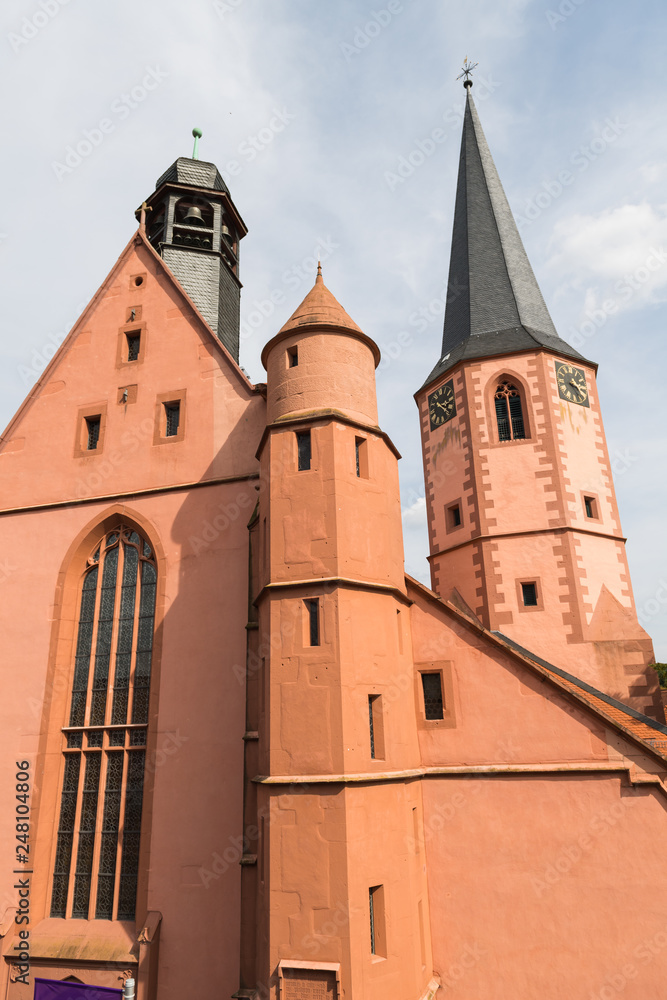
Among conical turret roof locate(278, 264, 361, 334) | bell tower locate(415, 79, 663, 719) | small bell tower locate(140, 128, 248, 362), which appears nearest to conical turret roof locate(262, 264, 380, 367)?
conical turret roof locate(278, 264, 361, 334)

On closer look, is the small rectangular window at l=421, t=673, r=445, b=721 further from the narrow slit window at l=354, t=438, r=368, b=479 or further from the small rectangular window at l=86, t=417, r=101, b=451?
the small rectangular window at l=86, t=417, r=101, b=451

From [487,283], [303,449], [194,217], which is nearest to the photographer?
[303,449]

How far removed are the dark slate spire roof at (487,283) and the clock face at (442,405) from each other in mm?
557

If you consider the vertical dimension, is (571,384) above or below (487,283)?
below

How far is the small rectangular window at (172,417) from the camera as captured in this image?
1301 centimetres

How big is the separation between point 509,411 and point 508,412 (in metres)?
0.04

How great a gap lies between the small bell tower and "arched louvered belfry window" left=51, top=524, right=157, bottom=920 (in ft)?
22.2

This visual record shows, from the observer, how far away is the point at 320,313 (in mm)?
11594

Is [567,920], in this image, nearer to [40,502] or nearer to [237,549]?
[237,549]

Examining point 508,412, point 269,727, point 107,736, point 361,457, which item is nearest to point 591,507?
point 508,412

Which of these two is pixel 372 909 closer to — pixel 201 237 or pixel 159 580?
pixel 159 580

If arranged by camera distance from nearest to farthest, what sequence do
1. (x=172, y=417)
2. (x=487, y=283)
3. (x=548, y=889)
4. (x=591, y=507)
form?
1. (x=548, y=889)
2. (x=172, y=417)
3. (x=591, y=507)
4. (x=487, y=283)

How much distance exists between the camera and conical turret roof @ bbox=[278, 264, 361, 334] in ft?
37.4

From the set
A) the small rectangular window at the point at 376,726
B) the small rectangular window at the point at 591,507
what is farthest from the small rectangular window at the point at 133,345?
the small rectangular window at the point at 591,507
